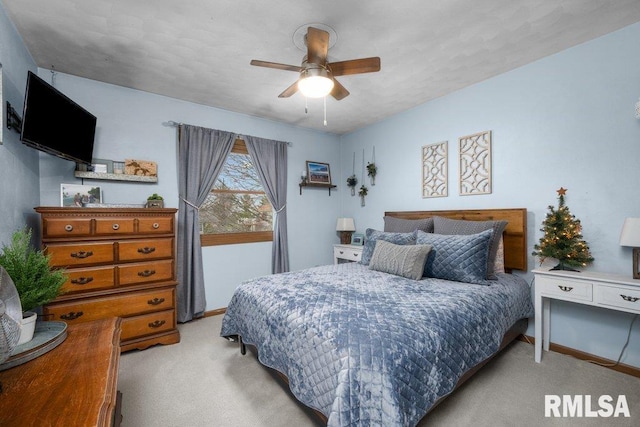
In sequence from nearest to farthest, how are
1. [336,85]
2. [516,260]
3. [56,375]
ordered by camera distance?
[56,375] → [336,85] → [516,260]

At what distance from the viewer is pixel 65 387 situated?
3.08ft

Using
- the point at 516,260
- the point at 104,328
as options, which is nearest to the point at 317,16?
the point at 104,328

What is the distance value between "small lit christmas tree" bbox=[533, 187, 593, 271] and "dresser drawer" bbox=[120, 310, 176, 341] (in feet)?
11.7

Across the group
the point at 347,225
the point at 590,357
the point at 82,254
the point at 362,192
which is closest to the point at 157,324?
the point at 82,254

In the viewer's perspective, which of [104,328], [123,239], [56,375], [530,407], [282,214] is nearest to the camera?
[56,375]

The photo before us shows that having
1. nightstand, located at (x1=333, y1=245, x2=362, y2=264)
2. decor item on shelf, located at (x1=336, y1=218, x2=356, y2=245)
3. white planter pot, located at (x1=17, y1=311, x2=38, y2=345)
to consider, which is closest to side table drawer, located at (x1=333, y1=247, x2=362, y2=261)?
nightstand, located at (x1=333, y1=245, x2=362, y2=264)

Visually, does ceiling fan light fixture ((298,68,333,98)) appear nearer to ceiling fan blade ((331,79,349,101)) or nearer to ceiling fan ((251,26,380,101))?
ceiling fan ((251,26,380,101))

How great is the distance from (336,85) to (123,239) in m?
2.35

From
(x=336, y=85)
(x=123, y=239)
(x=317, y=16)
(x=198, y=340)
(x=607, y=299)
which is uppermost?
(x=317, y=16)

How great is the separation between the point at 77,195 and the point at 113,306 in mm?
1156

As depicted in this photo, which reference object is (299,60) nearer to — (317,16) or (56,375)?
(317,16)

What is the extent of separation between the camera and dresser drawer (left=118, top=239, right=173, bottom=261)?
2.43 m

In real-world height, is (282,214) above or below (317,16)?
below

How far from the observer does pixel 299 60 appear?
251cm
